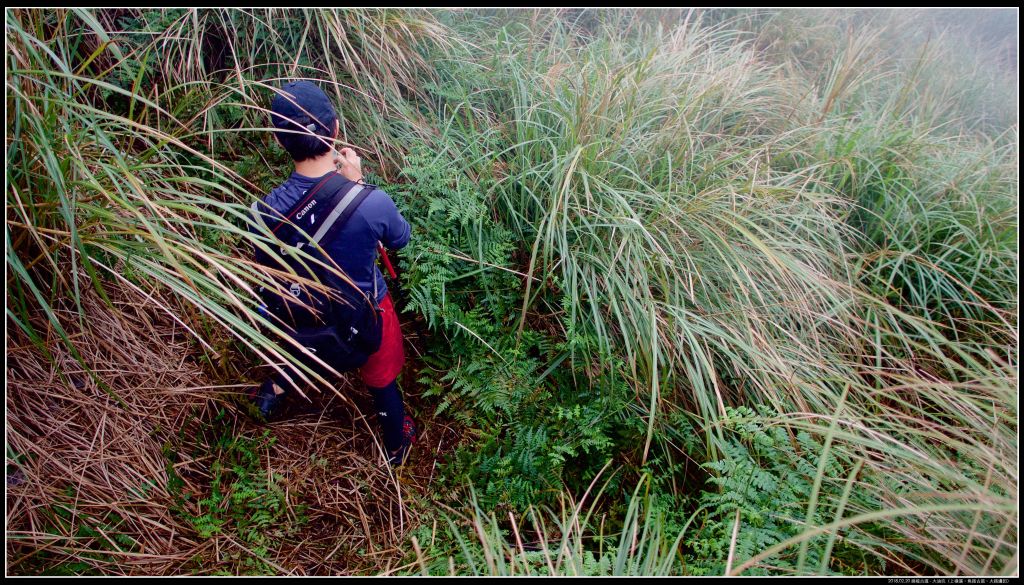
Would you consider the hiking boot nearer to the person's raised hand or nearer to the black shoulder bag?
the black shoulder bag

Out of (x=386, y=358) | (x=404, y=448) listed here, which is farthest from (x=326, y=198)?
(x=404, y=448)

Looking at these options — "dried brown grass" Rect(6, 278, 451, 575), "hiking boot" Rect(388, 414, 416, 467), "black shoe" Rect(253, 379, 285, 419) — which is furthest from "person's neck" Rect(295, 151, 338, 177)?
"hiking boot" Rect(388, 414, 416, 467)

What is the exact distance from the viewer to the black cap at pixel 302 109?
1.64 metres

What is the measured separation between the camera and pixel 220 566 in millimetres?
1726

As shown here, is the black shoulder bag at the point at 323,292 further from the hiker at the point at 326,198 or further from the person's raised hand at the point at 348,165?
the person's raised hand at the point at 348,165

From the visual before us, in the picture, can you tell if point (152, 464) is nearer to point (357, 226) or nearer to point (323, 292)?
point (323, 292)

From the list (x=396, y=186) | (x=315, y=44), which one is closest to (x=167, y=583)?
(x=396, y=186)

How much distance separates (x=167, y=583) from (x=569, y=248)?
1.90 m

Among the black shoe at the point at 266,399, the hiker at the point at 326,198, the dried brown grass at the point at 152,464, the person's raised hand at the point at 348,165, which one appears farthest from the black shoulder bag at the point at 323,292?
the dried brown grass at the point at 152,464

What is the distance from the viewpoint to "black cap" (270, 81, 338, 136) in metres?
1.64

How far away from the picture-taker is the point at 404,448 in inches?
85.3

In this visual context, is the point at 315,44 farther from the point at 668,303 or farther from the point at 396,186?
the point at 668,303

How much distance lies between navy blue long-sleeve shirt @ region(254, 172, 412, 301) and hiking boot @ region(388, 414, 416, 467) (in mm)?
742

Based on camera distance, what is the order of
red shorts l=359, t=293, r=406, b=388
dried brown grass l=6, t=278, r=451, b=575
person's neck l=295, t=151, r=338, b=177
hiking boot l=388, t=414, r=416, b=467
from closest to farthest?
1. dried brown grass l=6, t=278, r=451, b=575
2. person's neck l=295, t=151, r=338, b=177
3. red shorts l=359, t=293, r=406, b=388
4. hiking boot l=388, t=414, r=416, b=467
